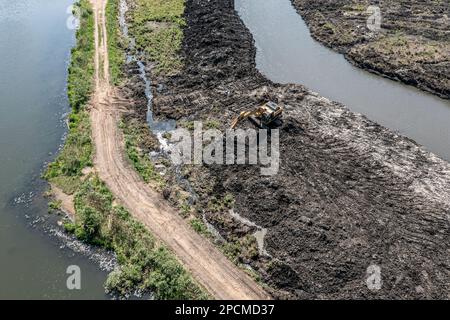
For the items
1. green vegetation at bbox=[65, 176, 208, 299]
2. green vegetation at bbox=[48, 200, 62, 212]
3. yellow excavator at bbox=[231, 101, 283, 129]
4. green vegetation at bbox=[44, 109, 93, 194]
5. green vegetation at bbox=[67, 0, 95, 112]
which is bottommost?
green vegetation at bbox=[65, 176, 208, 299]

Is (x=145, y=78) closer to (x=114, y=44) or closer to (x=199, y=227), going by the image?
(x=114, y=44)

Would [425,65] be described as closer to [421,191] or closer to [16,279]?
[421,191]

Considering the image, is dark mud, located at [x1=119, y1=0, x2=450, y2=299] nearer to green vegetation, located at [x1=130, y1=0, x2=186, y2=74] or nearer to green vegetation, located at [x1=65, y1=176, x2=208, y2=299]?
green vegetation, located at [x1=130, y1=0, x2=186, y2=74]

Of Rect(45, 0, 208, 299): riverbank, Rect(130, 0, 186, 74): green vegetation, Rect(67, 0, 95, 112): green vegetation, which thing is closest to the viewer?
Rect(45, 0, 208, 299): riverbank

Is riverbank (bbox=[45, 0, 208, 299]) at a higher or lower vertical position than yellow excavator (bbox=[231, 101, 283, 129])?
lower

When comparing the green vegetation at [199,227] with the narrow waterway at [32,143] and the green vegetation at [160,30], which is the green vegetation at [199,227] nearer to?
the narrow waterway at [32,143]

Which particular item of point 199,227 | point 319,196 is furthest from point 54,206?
point 319,196

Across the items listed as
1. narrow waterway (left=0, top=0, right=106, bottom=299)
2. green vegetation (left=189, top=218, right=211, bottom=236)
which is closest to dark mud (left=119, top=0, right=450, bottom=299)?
green vegetation (left=189, top=218, right=211, bottom=236)

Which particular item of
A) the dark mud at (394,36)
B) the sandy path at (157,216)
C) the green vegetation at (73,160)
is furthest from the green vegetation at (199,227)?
the dark mud at (394,36)
